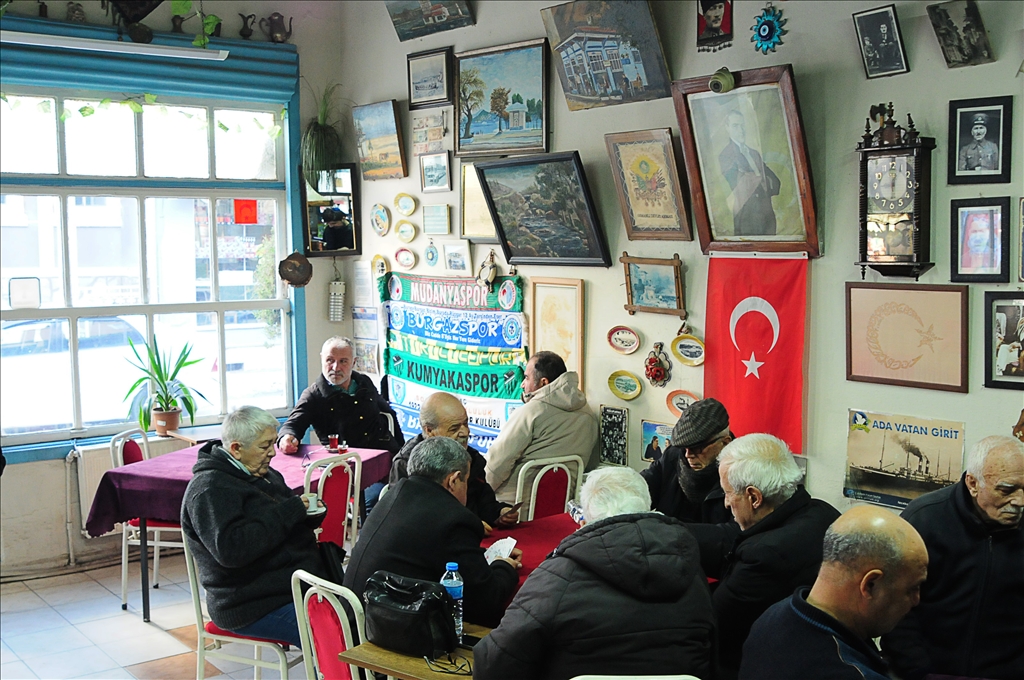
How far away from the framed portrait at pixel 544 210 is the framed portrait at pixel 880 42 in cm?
169

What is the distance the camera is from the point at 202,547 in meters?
3.78

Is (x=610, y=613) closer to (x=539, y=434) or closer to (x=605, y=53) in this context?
(x=539, y=434)

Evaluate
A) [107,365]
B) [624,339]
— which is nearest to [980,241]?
[624,339]

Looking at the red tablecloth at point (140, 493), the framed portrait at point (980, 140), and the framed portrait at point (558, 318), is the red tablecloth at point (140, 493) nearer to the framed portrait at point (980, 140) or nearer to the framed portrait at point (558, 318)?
the framed portrait at point (558, 318)

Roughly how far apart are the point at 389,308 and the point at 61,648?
3190 mm

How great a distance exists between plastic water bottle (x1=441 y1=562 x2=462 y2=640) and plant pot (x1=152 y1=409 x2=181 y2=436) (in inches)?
161

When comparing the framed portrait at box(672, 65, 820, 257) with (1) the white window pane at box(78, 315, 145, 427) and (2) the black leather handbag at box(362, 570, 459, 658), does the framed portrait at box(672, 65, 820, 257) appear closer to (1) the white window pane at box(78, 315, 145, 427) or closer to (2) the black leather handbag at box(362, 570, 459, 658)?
(2) the black leather handbag at box(362, 570, 459, 658)

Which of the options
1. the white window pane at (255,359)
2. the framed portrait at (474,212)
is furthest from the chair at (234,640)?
the white window pane at (255,359)

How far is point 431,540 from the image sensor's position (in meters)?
3.13

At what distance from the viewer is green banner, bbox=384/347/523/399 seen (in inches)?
241

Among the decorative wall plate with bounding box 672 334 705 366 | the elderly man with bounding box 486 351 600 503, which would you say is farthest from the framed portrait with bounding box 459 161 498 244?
the decorative wall plate with bounding box 672 334 705 366

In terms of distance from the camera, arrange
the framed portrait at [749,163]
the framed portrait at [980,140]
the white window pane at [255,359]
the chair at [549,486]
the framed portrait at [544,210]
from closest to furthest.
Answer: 1. the framed portrait at [980,140]
2. the framed portrait at [749,163]
3. the chair at [549,486]
4. the framed portrait at [544,210]
5. the white window pane at [255,359]

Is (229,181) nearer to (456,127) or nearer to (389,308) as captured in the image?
(389,308)

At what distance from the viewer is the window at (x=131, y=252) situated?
636cm
